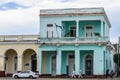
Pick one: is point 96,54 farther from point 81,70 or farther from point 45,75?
point 45,75

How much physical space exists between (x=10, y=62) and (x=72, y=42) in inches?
440

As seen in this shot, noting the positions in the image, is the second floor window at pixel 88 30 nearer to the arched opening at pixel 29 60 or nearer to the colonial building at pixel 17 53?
the colonial building at pixel 17 53

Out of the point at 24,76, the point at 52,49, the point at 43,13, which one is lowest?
the point at 24,76

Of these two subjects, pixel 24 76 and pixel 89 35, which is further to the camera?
pixel 89 35

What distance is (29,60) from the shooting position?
209 ft

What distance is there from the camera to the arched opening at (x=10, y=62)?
6399 centimetres

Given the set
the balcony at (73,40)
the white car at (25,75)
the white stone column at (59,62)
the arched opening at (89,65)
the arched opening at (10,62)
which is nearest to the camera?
the white car at (25,75)

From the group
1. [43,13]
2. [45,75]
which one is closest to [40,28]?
[43,13]

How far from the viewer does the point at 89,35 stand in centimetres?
6209

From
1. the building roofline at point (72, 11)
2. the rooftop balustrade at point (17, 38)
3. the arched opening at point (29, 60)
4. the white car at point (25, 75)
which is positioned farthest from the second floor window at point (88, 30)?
the white car at point (25, 75)

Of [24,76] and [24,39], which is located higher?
[24,39]

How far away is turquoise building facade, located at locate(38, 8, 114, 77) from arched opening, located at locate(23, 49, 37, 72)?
2.10 metres

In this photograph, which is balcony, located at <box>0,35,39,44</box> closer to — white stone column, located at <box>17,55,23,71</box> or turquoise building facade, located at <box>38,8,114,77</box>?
turquoise building facade, located at <box>38,8,114,77</box>

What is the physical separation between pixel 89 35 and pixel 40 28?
7.33 metres
